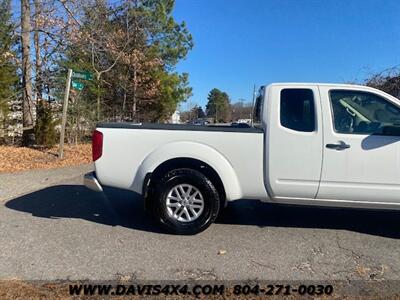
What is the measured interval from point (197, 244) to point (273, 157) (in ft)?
4.43

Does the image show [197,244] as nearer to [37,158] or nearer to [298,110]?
[298,110]

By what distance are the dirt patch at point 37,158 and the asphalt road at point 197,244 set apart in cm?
396

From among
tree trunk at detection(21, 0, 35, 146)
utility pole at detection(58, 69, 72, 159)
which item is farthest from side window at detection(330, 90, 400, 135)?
tree trunk at detection(21, 0, 35, 146)

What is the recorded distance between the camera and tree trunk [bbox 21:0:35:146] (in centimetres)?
1377

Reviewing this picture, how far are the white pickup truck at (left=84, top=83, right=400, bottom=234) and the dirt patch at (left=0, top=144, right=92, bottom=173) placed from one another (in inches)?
241

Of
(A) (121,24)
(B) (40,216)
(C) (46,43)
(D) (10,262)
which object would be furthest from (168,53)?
(D) (10,262)

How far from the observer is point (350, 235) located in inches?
201

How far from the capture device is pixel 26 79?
1435cm

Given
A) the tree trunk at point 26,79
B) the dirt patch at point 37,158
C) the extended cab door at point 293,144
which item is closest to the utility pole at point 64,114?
the dirt patch at point 37,158

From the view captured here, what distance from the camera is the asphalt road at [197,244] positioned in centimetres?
394

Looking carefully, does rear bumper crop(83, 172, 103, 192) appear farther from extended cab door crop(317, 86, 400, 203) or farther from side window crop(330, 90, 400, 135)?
side window crop(330, 90, 400, 135)

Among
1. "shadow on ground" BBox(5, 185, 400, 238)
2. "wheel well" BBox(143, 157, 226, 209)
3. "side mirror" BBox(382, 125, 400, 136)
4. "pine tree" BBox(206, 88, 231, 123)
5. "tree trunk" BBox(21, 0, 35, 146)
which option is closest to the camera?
"side mirror" BBox(382, 125, 400, 136)

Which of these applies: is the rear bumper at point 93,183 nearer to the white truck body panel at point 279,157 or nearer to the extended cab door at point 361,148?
the white truck body panel at point 279,157

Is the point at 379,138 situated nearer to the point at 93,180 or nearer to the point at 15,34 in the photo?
the point at 93,180
